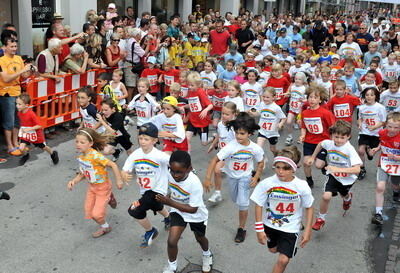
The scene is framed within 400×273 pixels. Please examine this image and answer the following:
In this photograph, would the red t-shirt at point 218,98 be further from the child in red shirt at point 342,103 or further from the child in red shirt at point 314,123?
the child in red shirt at point 314,123

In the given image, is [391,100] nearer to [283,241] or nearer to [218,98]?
Result: [218,98]

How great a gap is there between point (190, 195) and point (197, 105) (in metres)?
3.85

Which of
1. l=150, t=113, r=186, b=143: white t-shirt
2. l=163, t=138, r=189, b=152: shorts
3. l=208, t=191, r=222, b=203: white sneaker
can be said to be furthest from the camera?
l=163, t=138, r=189, b=152: shorts

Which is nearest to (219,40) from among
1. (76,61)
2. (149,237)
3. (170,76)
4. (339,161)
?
(170,76)

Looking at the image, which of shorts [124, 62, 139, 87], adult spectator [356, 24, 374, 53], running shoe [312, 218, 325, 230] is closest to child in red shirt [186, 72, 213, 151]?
running shoe [312, 218, 325, 230]

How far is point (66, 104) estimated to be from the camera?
997cm

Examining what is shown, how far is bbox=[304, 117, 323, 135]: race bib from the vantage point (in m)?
7.37

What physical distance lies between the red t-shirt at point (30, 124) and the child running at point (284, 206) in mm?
4657

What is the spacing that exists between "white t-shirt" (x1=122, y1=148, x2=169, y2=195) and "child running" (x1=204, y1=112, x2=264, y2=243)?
2.12 feet

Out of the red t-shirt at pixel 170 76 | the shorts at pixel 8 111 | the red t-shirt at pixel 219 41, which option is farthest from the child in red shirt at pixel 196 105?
the red t-shirt at pixel 219 41

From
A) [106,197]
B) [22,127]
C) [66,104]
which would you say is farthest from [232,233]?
[66,104]

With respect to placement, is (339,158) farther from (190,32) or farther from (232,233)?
(190,32)

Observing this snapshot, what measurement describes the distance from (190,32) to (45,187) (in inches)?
370

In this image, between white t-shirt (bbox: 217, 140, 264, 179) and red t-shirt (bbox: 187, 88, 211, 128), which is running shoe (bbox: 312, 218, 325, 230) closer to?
white t-shirt (bbox: 217, 140, 264, 179)
